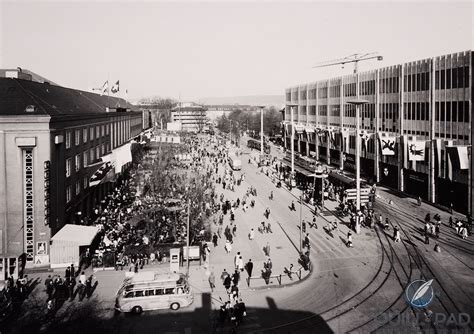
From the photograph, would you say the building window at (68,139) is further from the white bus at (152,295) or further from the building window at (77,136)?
the white bus at (152,295)

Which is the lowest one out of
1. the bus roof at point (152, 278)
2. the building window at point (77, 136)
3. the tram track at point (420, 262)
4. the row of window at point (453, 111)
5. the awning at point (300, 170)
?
the tram track at point (420, 262)

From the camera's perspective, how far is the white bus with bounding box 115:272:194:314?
24656 mm

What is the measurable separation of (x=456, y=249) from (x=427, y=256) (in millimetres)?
3338

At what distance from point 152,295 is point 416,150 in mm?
38212

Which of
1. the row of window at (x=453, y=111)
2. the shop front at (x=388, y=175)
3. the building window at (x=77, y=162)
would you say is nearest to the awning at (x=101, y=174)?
the building window at (x=77, y=162)

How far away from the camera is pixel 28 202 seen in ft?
107

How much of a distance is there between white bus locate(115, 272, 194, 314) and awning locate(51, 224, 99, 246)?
8.46 m

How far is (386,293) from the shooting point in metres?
26.9

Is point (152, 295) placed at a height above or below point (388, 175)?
below

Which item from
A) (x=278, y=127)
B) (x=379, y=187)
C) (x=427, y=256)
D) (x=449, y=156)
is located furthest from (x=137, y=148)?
(x=278, y=127)

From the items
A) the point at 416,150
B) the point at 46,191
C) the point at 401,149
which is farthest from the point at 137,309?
the point at 401,149

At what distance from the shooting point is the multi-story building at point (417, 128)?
155 ft

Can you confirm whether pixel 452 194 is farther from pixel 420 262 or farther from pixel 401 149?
pixel 420 262

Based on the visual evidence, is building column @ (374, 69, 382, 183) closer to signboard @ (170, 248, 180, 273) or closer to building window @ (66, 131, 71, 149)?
signboard @ (170, 248, 180, 273)
